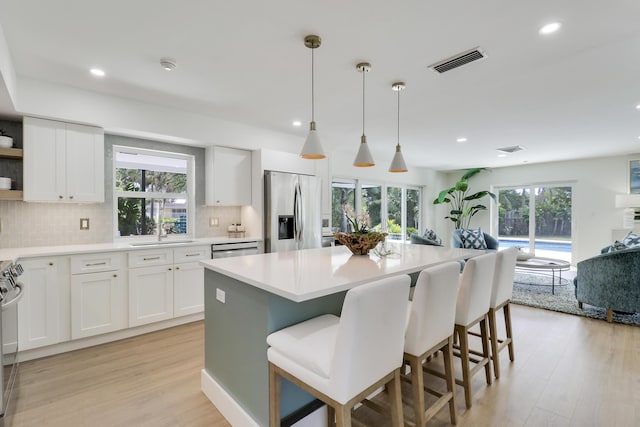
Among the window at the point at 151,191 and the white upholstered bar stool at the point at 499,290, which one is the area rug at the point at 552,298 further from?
the window at the point at 151,191

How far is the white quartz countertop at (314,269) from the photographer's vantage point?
57.9 inches

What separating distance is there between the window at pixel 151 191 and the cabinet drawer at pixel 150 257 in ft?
2.06

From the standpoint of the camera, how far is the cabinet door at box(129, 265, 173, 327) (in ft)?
10.4

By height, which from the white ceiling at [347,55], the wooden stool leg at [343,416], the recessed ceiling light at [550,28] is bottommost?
the wooden stool leg at [343,416]

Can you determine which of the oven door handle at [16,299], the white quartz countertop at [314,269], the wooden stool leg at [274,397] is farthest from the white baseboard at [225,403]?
the oven door handle at [16,299]

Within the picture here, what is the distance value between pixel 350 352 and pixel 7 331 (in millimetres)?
2324

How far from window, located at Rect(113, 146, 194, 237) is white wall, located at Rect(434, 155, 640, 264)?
7.60 metres

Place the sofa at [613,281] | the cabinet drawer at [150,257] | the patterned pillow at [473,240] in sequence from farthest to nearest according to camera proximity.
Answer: the patterned pillow at [473,240] < the sofa at [613,281] < the cabinet drawer at [150,257]

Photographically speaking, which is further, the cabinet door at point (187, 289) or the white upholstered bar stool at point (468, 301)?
the cabinet door at point (187, 289)

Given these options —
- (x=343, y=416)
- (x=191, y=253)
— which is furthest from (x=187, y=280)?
(x=343, y=416)

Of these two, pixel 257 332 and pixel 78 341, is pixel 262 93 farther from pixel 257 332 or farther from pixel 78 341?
pixel 78 341

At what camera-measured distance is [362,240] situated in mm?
2490

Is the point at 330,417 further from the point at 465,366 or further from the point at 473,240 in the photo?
the point at 473,240

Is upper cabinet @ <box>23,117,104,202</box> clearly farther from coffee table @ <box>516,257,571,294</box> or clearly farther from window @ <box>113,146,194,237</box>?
coffee table @ <box>516,257,571,294</box>
